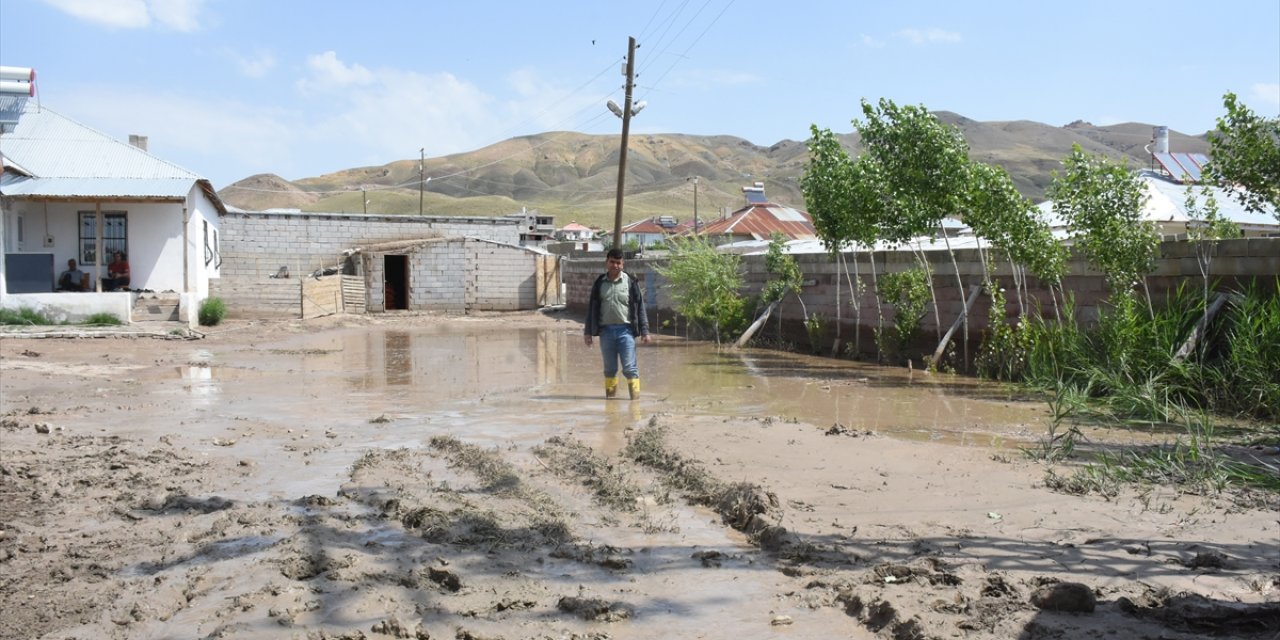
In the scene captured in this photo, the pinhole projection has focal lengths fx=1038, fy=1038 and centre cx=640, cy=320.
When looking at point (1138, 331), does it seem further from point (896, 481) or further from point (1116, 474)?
point (896, 481)

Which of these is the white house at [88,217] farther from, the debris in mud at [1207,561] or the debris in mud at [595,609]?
the debris in mud at [1207,561]

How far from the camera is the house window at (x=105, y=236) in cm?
2556

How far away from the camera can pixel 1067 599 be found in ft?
13.6

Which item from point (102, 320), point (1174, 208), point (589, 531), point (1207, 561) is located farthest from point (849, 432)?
point (102, 320)

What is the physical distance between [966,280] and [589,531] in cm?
1239

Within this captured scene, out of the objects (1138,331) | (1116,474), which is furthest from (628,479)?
(1138,331)

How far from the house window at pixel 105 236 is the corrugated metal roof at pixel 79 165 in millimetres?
992

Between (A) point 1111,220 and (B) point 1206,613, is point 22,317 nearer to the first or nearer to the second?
(A) point 1111,220

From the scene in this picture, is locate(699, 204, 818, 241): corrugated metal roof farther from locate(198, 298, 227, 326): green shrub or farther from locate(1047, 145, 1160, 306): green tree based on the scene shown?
locate(1047, 145, 1160, 306): green tree

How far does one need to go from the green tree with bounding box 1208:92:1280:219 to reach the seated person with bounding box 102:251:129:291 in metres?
23.6

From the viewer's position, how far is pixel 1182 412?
8523 mm

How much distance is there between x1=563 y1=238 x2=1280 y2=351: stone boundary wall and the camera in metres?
11.6

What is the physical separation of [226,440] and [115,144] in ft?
73.7

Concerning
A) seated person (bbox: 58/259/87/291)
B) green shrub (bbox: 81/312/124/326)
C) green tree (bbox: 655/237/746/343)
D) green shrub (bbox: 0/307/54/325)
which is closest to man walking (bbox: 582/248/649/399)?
green tree (bbox: 655/237/746/343)
